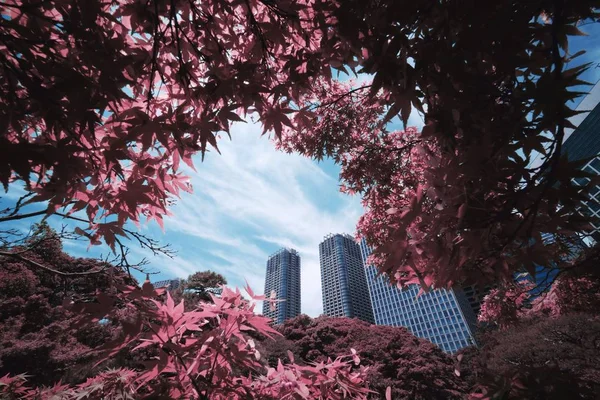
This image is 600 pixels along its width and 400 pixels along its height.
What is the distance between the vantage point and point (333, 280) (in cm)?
10212

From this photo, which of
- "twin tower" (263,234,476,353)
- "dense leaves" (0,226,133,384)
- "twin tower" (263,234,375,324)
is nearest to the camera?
"dense leaves" (0,226,133,384)

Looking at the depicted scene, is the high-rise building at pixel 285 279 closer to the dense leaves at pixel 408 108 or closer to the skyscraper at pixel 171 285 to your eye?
the skyscraper at pixel 171 285

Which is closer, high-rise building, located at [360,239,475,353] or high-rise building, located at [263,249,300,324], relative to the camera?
high-rise building, located at [360,239,475,353]

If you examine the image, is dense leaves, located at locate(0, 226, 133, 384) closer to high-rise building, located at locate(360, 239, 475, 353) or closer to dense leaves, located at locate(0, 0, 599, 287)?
dense leaves, located at locate(0, 0, 599, 287)

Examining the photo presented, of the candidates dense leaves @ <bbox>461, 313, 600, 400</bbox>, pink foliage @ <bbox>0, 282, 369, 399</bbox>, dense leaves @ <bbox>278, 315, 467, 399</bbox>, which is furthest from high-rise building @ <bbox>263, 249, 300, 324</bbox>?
pink foliage @ <bbox>0, 282, 369, 399</bbox>

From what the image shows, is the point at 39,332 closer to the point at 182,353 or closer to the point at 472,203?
the point at 182,353

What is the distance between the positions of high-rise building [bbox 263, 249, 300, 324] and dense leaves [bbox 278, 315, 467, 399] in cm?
8980

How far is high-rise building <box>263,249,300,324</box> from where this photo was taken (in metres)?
102

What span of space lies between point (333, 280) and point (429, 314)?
3520 cm

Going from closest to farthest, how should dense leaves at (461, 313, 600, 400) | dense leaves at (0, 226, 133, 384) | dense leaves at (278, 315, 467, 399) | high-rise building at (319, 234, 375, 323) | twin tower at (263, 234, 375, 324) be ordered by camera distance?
dense leaves at (461, 313, 600, 400), dense leaves at (0, 226, 133, 384), dense leaves at (278, 315, 467, 399), high-rise building at (319, 234, 375, 323), twin tower at (263, 234, 375, 324)

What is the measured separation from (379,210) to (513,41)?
10.5ft

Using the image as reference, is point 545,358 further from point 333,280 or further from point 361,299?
point 361,299

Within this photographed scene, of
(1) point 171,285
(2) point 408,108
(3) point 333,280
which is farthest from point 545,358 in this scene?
(3) point 333,280

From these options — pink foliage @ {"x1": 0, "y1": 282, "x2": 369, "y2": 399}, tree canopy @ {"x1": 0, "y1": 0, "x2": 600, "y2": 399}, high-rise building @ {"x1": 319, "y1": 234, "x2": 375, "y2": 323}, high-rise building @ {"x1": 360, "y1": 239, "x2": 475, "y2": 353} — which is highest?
Answer: high-rise building @ {"x1": 319, "y1": 234, "x2": 375, "y2": 323}
